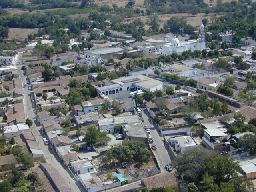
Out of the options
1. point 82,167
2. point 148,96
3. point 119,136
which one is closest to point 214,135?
point 119,136

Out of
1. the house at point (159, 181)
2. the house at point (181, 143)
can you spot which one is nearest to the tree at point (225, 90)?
the house at point (181, 143)

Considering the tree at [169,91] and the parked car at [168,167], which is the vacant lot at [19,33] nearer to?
the tree at [169,91]

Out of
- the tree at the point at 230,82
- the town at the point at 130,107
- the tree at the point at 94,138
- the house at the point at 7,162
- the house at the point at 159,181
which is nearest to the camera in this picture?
the house at the point at 159,181

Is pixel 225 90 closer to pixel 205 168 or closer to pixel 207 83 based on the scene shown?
pixel 207 83

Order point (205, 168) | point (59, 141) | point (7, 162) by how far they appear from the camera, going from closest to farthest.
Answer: point (205, 168) < point (7, 162) < point (59, 141)

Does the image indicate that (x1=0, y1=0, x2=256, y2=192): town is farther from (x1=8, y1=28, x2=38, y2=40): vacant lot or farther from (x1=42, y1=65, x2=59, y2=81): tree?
(x1=8, y1=28, x2=38, y2=40): vacant lot

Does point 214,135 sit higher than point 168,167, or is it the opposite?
point 214,135
